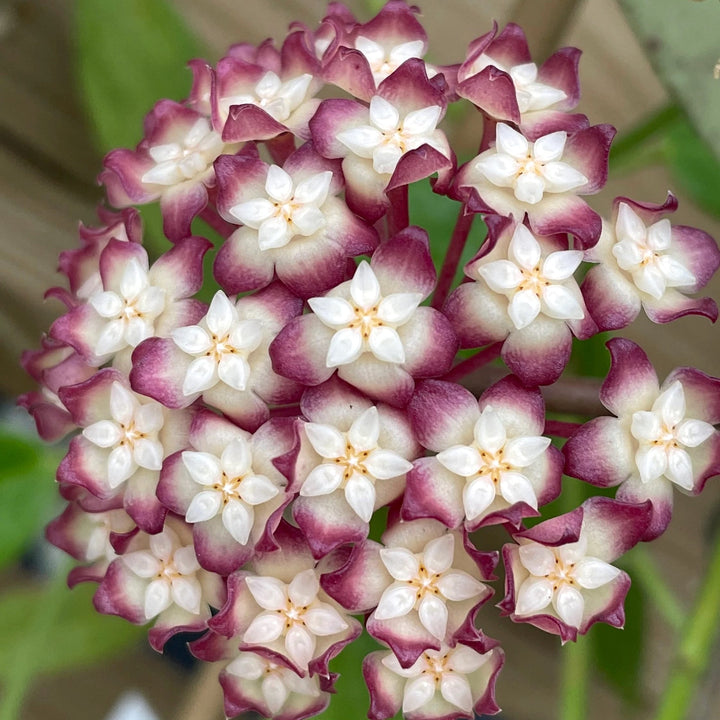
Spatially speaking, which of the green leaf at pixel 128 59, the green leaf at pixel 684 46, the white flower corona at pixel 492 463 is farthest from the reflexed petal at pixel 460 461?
the green leaf at pixel 128 59

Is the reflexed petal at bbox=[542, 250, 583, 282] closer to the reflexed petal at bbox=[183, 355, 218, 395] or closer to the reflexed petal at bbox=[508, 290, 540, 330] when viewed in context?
the reflexed petal at bbox=[508, 290, 540, 330]

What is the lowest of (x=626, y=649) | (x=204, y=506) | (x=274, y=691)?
(x=626, y=649)

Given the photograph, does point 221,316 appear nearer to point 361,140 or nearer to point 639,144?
point 361,140

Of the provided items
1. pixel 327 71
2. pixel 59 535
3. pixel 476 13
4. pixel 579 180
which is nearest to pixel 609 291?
pixel 579 180

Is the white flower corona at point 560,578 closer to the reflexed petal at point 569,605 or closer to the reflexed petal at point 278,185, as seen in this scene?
the reflexed petal at point 569,605

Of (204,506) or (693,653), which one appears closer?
(204,506)

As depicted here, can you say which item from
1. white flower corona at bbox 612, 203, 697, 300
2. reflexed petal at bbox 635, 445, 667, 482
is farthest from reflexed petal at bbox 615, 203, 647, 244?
reflexed petal at bbox 635, 445, 667, 482

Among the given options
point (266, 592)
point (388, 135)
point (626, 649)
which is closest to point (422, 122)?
point (388, 135)
